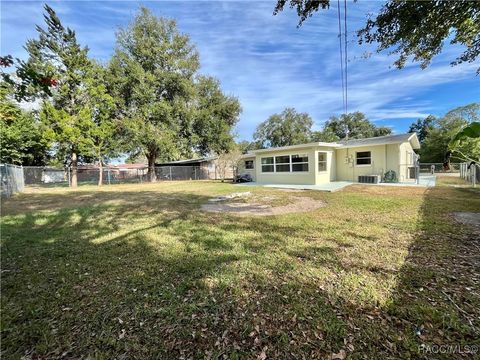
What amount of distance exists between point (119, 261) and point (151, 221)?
2645 millimetres

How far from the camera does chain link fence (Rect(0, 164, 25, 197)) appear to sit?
11266 mm

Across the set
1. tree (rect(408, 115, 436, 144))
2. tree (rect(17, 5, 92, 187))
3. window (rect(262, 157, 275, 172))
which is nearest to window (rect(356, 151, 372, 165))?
window (rect(262, 157, 275, 172))

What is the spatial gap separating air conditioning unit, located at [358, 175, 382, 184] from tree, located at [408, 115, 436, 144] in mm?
34006

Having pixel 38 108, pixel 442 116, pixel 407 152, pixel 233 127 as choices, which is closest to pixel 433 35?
pixel 407 152

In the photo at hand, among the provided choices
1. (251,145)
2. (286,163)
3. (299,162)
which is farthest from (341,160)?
(251,145)

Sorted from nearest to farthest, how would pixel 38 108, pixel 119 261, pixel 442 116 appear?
1. pixel 119 261
2. pixel 38 108
3. pixel 442 116

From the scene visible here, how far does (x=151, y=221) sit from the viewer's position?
6230 mm

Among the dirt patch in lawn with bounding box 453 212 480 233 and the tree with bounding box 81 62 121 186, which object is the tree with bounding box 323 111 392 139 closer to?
the tree with bounding box 81 62 121 186

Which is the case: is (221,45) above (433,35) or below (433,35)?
above

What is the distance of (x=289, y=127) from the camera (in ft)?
127

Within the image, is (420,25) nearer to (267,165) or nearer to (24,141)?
(267,165)

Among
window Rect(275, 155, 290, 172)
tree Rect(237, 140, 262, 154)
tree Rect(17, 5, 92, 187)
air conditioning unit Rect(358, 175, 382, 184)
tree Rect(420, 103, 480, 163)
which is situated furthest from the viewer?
tree Rect(237, 140, 262, 154)

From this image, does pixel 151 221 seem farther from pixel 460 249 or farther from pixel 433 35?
pixel 433 35

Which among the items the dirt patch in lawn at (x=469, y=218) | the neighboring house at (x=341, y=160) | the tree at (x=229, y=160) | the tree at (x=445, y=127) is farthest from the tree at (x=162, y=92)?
the tree at (x=445, y=127)
